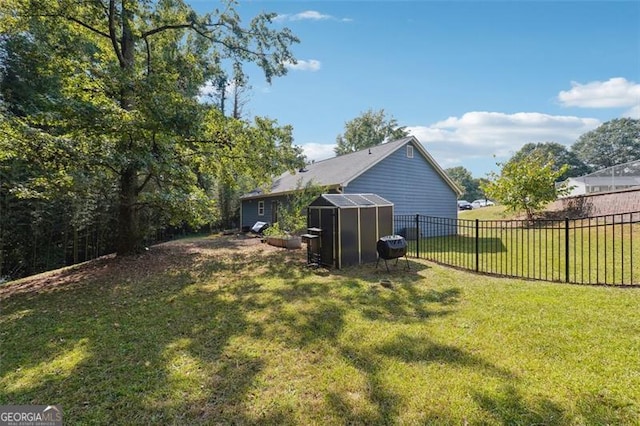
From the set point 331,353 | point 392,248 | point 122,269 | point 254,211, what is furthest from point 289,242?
point 254,211

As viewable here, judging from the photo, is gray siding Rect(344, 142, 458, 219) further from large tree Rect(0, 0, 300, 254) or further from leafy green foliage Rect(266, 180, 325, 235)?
large tree Rect(0, 0, 300, 254)

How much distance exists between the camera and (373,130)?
3581 centimetres

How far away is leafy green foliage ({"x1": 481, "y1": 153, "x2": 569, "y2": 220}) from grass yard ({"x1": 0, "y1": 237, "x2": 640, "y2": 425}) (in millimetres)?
11027

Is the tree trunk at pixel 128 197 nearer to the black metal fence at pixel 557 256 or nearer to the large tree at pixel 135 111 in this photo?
the large tree at pixel 135 111

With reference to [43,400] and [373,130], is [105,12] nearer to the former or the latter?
[43,400]

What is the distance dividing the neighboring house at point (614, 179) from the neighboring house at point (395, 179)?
953 centimetres

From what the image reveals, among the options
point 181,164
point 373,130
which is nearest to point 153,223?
point 181,164

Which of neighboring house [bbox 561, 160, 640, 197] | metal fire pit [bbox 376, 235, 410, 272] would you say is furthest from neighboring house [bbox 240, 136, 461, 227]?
neighboring house [bbox 561, 160, 640, 197]

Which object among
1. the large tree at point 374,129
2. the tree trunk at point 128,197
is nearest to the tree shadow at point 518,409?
the tree trunk at point 128,197

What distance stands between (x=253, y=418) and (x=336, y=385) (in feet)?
2.67

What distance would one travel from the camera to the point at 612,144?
187ft

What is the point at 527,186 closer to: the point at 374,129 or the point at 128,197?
the point at 128,197

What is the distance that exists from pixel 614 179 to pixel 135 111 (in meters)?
32.8

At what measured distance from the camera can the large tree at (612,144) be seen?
5438 cm
